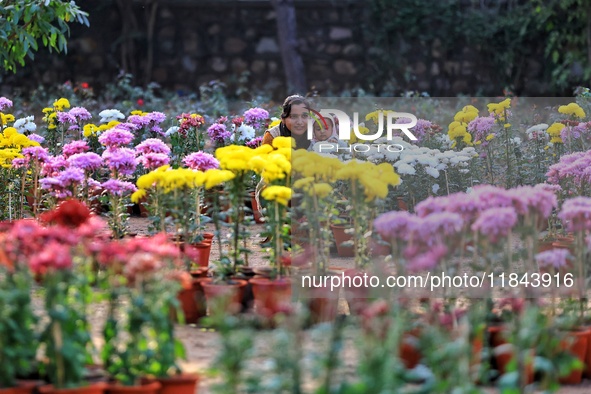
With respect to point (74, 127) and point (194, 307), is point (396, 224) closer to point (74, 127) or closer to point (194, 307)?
point (194, 307)

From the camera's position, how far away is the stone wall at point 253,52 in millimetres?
15492

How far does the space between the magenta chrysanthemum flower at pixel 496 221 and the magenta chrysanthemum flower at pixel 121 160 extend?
2.57m

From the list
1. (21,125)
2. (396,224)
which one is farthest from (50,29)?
(396,224)

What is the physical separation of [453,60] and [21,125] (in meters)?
8.51

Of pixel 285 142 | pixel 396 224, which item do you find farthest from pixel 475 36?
pixel 396 224

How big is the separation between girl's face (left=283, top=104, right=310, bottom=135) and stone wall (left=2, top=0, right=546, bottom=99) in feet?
26.6

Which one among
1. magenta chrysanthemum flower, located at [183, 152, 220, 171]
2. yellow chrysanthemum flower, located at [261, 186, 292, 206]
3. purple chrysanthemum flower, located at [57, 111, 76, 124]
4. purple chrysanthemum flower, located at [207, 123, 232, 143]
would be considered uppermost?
purple chrysanthemum flower, located at [57, 111, 76, 124]

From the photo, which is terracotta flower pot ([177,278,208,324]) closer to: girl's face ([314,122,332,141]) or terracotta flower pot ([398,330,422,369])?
terracotta flower pot ([398,330,422,369])

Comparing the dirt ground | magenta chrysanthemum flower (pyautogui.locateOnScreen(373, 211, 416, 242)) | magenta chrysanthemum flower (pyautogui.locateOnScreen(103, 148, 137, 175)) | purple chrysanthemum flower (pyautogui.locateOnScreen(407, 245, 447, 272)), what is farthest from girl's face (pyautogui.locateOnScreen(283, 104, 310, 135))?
purple chrysanthemum flower (pyautogui.locateOnScreen(407, 245, 447, 272))

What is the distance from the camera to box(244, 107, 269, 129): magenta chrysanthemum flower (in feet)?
28.3

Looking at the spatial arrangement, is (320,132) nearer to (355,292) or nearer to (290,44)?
(355,292)

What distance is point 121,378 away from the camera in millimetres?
3689

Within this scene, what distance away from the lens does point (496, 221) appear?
4215 millimetres

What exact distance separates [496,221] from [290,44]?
10985 mm
